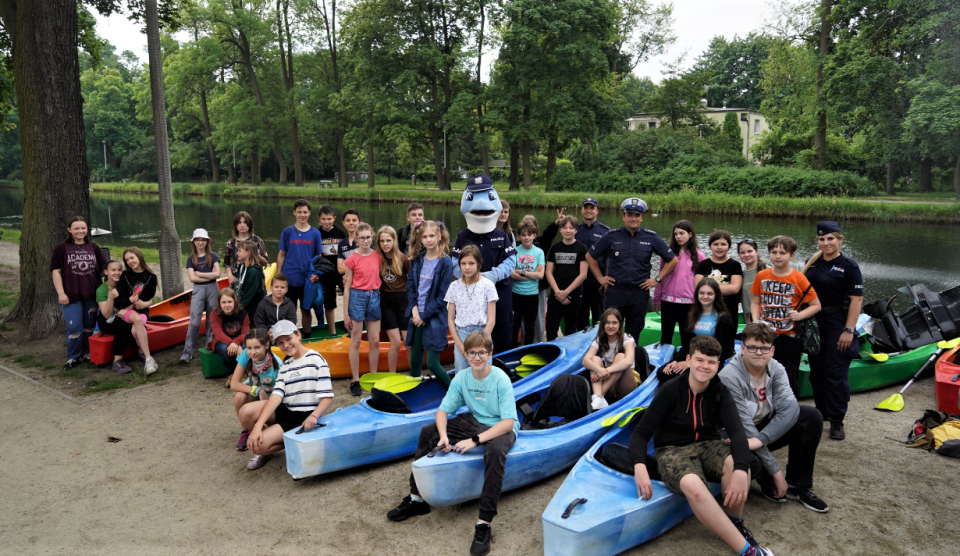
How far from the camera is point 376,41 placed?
30953 mm

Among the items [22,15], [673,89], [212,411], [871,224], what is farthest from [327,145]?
[212,411]

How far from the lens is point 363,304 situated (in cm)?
554

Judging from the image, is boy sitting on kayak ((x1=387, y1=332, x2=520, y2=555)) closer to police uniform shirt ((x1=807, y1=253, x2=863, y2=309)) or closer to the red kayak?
police uniform shirt ((x1=807, y1=253, x2=863, y2=309))

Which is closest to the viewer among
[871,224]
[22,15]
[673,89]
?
[22,15]

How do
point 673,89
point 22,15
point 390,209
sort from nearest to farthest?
point 22,15
point 390,209
point 673,89

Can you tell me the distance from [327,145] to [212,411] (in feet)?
135

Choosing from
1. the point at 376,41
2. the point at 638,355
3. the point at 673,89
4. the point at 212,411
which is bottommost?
the point at 212,411

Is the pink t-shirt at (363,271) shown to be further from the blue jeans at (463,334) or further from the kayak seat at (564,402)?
the kayak seat at (564,402)

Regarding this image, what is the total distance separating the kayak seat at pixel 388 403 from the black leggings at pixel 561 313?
2.46m

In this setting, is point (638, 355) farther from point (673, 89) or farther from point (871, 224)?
point (673, 89)

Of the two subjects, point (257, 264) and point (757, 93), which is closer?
point (257, 264)

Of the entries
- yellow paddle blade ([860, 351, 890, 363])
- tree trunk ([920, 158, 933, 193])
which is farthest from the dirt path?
tree trunk ([920, 158, 933, 193])

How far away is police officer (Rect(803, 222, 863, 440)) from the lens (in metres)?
4.66

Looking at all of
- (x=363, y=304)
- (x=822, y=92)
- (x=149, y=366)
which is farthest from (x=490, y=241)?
(x=822, y=92)
